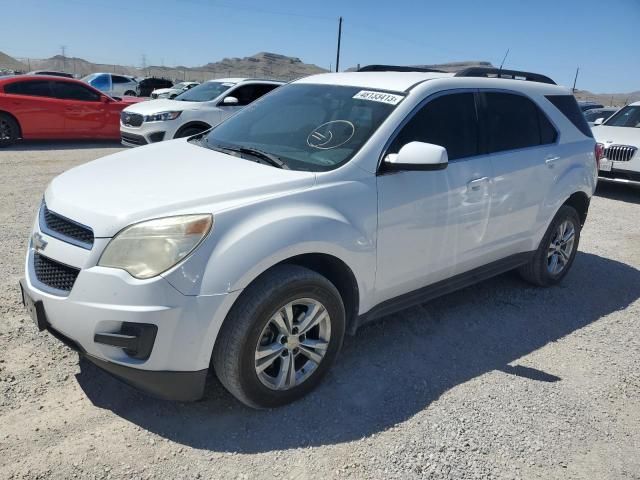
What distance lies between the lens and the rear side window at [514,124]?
4.03 m

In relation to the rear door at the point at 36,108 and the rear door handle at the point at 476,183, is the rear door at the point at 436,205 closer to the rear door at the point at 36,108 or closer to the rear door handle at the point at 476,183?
the rear door handle at the point at 476,183

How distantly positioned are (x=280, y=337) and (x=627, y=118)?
10329 mm

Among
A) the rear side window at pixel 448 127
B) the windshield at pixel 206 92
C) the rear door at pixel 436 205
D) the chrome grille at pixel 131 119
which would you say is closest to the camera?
the rear door at pixel 436 205

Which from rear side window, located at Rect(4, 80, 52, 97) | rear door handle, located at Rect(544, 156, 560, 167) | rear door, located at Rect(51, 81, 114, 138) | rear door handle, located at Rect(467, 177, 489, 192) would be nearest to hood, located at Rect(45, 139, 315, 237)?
rear door handle, located at Rect(467, 177, 489, 192)

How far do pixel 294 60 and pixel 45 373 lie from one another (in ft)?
463

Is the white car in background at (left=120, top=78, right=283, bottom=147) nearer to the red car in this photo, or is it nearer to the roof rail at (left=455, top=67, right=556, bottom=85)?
the red car

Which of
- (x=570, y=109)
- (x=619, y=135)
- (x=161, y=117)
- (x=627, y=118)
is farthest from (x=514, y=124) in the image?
(x=627, y=118)

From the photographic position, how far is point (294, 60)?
136m

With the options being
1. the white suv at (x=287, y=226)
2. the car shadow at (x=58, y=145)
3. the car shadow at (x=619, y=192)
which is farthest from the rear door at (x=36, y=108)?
the car shadow at (x=619, y=192)

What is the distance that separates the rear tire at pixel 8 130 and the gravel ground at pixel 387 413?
8.41m

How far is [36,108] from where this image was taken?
11555 millimetres

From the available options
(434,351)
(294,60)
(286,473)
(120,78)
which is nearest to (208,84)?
(434,351)

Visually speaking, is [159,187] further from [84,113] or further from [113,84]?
[113,84]

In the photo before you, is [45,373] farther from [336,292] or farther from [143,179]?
[336,292]
